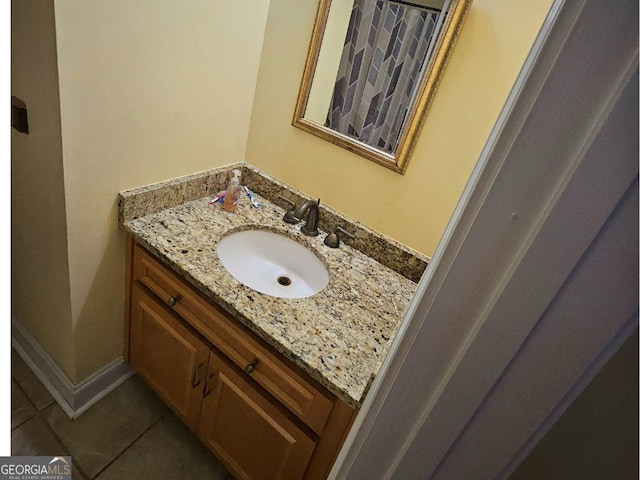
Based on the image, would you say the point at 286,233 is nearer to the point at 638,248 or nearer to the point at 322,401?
the point at 322,401

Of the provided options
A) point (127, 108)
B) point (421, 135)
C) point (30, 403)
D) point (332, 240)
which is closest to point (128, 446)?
point (30, 403)

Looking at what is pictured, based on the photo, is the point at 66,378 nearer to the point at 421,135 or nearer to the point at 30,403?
the point at 30,403

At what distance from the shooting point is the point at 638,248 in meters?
0.25

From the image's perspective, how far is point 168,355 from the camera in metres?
1.24

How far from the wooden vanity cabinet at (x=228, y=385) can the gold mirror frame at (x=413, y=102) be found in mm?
683

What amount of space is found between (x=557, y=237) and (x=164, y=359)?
1.31 metres

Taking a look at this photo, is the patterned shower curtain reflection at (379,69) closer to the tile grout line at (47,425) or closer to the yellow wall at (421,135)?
the yellow wall at (421,135)

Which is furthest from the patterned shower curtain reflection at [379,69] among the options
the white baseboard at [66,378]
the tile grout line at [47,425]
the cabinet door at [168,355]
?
the tile grout line at [47,425]

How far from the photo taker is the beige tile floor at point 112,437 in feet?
4.22

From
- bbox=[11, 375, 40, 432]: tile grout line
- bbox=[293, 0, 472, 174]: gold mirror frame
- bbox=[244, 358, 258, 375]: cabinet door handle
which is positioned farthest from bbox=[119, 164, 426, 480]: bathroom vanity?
bbox=[11, 375, 40, 432]: tile grout line

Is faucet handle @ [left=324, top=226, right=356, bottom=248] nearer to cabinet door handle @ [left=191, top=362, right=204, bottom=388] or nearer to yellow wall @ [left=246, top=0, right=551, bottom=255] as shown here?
yellow wall @ [left=246, top=0, right=551, bottom=255]

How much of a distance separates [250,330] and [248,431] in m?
0.37

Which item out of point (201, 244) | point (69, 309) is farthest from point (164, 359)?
point (201, 244)

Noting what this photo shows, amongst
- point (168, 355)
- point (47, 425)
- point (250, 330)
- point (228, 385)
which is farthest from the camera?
point (47, 425)
